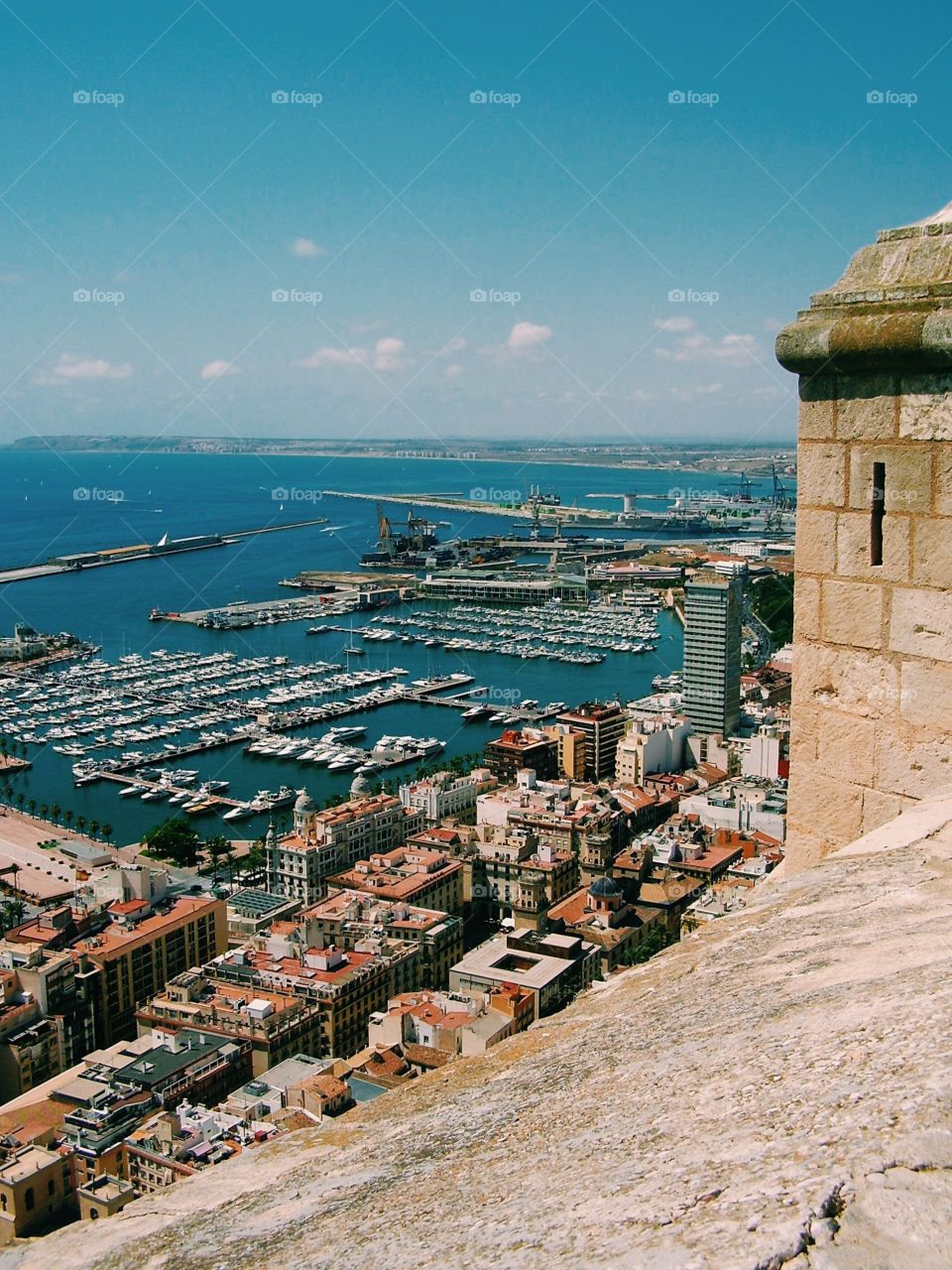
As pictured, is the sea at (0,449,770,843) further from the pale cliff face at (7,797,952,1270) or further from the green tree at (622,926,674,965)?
the pale cliff face at (7,797,952,1270)

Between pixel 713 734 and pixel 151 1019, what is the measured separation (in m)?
14.1

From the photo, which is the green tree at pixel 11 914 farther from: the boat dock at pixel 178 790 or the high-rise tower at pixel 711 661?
the high-rise tower at pixel 711 661

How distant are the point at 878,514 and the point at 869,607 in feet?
0.50

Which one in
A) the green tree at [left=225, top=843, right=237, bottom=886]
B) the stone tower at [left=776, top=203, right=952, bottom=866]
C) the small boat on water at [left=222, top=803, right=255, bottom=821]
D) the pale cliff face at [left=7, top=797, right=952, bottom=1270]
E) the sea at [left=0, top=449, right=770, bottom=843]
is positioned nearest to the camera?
the pale cliff face at [left=7, top=797, right=952, bottom=1270]

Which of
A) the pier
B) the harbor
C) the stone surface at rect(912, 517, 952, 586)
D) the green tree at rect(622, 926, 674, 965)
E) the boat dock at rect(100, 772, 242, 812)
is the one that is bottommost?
the green tree at rect(622, 926, 674, 965)

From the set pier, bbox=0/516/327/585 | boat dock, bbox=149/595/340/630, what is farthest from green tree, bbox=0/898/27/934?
pier, bbox=0/516/327/585

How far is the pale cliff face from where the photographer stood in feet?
3.04

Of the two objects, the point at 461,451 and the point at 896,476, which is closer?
the point at 896,476

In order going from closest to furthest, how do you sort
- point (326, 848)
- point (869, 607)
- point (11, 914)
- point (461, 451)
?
point (869, 607) → point (11, 914) → point (326, 848) → point (461, 451)

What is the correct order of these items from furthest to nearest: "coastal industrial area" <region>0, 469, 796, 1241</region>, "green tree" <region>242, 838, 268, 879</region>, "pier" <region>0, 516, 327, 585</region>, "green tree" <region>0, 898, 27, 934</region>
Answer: "pier" <region>0, 516, 327, 585</region>, "green tree" <region>242, 838, 268, 879</region>, "green tree" <region>0, 898, 27, 934</region>, "coastal industrial area" <region>0, 469, 796, 1241</region>

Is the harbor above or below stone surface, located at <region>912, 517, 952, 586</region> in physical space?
below

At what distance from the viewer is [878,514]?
200 cm

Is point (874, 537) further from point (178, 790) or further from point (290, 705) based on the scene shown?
point (290, 705)

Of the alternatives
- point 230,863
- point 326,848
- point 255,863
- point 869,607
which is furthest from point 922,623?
point 230,863
